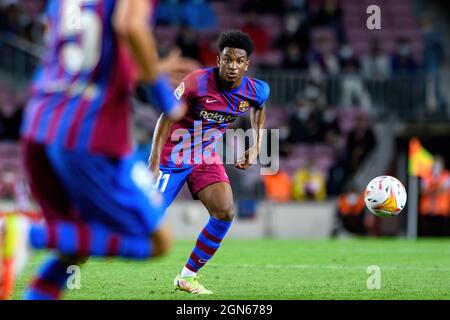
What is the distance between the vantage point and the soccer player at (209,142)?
839 centimetres

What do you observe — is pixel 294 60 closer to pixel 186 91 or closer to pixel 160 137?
pixel 186 91

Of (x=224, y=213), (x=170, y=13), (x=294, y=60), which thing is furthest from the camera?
(x=170, y=13)

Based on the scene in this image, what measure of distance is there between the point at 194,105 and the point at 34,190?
A: 137 inches

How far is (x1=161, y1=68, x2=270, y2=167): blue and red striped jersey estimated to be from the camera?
8586 millimetres

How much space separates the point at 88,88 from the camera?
16.7 ft

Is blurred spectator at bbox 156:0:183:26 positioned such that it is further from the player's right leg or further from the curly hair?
the player's right leg

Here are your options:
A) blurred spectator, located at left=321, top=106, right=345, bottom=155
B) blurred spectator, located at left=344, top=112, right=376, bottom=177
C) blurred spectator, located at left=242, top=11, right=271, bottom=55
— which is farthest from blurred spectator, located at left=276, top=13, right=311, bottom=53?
blurred spectator, located at left=344, top=112, right=376, bottom=177

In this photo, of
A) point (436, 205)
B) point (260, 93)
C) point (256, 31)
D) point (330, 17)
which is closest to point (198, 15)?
point (256, 31)

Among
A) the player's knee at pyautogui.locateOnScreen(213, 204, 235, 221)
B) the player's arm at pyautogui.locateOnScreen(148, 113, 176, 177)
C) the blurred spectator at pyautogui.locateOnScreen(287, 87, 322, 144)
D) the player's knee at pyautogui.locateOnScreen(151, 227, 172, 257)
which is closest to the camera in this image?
the player's knee at pyautogui.locateOnScreen(151, 227, 172, 257)

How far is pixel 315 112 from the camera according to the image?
19.4 metres

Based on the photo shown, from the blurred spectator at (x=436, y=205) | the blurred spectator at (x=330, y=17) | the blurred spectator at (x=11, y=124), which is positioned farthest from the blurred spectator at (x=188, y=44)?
the blurred spectator at (x=436, y=205)

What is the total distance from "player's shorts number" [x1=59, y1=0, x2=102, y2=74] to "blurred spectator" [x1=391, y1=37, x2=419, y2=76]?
15.7m

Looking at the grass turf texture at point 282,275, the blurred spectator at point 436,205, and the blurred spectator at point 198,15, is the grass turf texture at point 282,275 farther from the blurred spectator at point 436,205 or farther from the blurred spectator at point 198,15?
the blurred spectator at point 198,15

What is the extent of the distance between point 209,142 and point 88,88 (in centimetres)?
376
